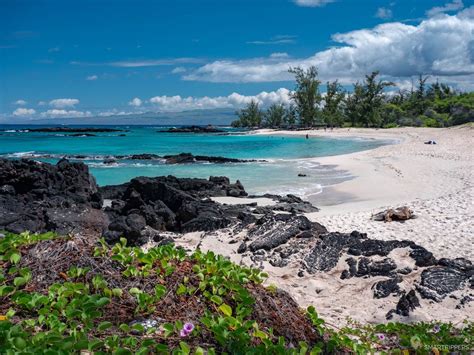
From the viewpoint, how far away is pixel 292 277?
6.98 meters

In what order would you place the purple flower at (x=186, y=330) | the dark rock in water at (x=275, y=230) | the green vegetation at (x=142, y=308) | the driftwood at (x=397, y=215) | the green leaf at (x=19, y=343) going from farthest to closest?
the driftwood at (x=397, y=215)
the dark rock in water at (x=275, y=230)
the purple flower at (x=186, y=330)
the green vegetation at (x=142, y=308)
the green leaf at (x=19, y=343)

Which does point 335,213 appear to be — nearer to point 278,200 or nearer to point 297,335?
point 278,200

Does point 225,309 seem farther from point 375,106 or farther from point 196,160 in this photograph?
point 375,106

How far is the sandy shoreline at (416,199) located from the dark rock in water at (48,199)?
17.1 ft

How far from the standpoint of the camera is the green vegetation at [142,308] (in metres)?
2.76

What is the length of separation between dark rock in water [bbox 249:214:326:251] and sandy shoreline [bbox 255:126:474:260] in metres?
1.34

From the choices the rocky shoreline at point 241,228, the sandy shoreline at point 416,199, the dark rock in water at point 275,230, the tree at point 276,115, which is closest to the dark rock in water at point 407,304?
the rocky shoreline at point 241,228

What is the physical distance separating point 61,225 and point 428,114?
7765cm

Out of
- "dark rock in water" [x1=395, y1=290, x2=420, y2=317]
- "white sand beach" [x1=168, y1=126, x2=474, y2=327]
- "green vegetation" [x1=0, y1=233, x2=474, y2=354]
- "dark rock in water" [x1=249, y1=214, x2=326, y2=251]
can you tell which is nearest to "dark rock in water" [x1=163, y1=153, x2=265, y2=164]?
"white sand beach" [x1=168, y1=126, x2=474, y2=327]

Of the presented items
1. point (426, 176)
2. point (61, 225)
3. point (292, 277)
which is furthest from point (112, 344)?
point (426, 176)

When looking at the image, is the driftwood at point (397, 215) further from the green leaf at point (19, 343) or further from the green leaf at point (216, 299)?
the green leaf at point (19, 343)

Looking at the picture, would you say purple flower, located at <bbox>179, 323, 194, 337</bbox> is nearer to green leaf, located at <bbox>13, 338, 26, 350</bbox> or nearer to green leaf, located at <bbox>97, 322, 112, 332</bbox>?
green leaf, located at <bbox>97, 322, 112, 332</bbox>

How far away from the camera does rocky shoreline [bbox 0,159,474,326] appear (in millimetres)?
6332

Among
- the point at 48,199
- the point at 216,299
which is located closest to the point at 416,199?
the point at 48,199
